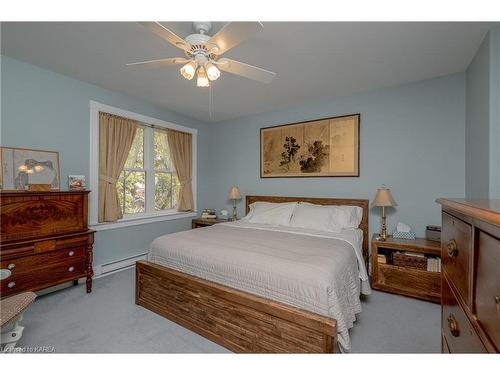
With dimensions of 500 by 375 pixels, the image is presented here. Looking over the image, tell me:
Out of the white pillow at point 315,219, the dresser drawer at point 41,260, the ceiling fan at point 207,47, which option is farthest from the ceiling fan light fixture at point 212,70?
the dresser drawer at point 41,260

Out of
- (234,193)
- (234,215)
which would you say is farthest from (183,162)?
(234,215)

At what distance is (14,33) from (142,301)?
8.61ft

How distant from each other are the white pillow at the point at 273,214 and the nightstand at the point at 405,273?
3.60ft

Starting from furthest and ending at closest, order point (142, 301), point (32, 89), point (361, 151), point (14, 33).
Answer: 1. point (361, 151)
2. point (32, 89)
3. point (142, 301)
4. point (14, 33)

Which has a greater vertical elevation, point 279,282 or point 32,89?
point 32,89

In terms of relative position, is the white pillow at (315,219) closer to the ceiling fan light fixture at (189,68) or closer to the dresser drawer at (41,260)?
the ceiling fan light fixture at (189,68)

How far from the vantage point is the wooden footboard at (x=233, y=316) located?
144cm

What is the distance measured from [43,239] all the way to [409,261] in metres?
3.75

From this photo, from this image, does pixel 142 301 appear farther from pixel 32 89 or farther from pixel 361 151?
pixel 361 151

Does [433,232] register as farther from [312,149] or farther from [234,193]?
[234,193]

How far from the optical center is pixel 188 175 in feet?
14.4

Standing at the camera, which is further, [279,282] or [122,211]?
[122,211]
